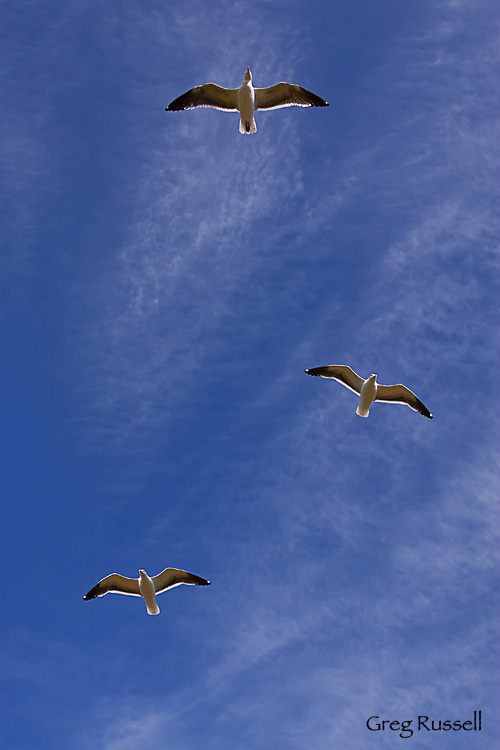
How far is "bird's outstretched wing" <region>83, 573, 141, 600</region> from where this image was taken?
25.0m

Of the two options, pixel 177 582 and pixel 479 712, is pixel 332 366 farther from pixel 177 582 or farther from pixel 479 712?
pixel 479 712

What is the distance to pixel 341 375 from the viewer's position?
26.4 m

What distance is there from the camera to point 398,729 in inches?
771

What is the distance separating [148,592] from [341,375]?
9625mm

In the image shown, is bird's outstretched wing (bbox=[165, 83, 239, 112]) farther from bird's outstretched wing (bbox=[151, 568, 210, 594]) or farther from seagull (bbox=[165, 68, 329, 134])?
bird's outstretched wing (bbox=[151, 568, 210, 594])

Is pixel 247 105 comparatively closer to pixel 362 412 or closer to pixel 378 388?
pixel 378 388

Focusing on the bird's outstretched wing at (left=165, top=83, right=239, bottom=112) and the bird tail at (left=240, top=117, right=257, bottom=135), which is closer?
the bird tail at (left=240, top=117, right=257, bottom=135)

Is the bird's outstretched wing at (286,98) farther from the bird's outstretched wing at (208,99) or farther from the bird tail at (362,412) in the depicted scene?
the bird tail at (362,412)

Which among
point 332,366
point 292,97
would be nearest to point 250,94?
point 292,97

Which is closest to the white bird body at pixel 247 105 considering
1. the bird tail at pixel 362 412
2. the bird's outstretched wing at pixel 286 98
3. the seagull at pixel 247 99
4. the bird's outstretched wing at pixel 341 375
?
the seagull at pixel 247 99

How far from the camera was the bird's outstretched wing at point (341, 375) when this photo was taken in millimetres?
26297

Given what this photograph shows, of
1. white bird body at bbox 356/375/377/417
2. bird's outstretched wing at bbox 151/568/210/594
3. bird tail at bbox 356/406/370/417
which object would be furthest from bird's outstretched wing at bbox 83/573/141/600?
white bird body at bbox 356/375/377/417

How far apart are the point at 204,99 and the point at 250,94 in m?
1.64

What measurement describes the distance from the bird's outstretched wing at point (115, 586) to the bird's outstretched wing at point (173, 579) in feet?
2.26
